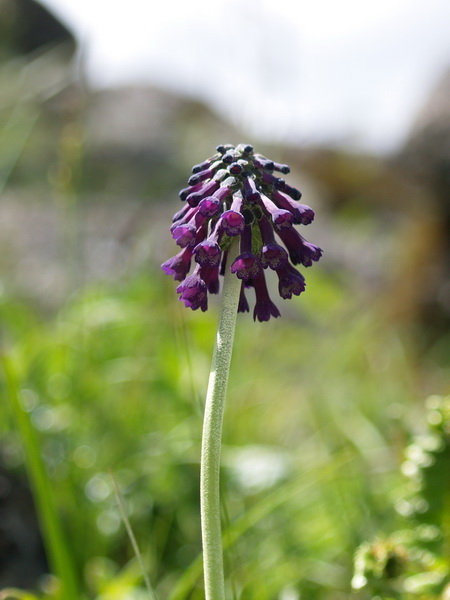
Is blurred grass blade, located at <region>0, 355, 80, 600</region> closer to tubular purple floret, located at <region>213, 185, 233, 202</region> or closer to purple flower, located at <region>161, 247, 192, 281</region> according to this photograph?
purple flower, located at <region>161, 247, 192, 281</region>

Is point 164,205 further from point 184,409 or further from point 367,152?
point 367,152

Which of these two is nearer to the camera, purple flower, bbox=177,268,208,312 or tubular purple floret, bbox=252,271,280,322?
purple flower, bbox=177,268,208,312

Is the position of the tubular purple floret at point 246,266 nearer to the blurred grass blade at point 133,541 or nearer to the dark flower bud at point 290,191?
the dark flower bud at point 290,191

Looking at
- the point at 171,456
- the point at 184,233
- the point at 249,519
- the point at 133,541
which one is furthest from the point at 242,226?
the point at 171,456

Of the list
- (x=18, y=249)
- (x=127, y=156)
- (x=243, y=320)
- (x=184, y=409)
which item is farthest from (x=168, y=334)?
(x=127, y=156)

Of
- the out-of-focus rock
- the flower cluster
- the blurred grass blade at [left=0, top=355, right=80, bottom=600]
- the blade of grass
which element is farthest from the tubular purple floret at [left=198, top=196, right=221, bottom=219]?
the out-of-focus rock

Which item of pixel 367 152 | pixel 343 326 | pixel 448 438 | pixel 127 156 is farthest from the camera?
pixel 367 152
